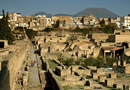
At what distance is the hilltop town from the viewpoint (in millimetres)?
12410

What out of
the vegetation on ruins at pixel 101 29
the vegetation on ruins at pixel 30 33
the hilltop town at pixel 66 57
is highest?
the vegetation on ruins at pixel 101 29

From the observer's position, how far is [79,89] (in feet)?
36.5

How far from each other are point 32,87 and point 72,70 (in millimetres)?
5092

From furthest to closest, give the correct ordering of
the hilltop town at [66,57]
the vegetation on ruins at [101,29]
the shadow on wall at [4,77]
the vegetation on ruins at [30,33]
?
the vegetation on ruins at [101,29], the vegetation on ruins at [30,33], the hilltop town at [66,57], the shadow on wall at [4,77]

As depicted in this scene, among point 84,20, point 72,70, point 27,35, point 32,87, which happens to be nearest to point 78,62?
point 72,70

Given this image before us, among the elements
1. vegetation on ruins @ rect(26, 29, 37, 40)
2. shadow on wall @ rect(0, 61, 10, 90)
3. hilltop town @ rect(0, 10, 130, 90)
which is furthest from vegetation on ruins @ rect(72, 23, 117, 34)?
shadow on wall @ rect(0, 61, 10, 90)

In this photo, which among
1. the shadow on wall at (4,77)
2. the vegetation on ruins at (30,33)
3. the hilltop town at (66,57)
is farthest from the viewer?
the vegetation on ruins at (30,33)

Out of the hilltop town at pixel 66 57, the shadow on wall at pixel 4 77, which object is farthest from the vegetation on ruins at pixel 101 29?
the shadow on wall at pixel 4 77

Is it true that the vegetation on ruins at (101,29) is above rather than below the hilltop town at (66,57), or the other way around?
above

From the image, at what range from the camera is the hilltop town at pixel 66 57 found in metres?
12.4

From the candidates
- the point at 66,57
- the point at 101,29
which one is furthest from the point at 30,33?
the point at 66,57

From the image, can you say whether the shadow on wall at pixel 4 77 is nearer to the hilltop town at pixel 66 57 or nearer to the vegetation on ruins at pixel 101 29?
the hilltop town at pixel 66 57

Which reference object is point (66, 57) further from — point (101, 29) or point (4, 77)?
point (101, 29)

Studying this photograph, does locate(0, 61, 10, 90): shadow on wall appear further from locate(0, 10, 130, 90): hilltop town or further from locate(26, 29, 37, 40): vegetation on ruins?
locate(26, 29, 37, 40): vegetation on ruins
